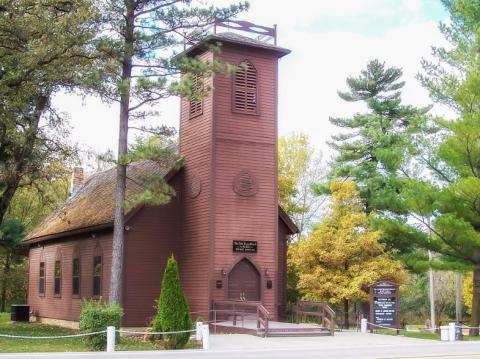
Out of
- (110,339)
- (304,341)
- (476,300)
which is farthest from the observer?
(476,300)

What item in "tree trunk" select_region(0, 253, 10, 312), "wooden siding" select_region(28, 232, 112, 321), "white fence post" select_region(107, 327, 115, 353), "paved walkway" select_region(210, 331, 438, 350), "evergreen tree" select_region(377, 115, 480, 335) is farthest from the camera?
"tree trunk" select_region(0, 253, 10, 312)

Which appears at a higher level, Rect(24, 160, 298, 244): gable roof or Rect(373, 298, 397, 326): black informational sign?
Rect(24, 160, 298, 244): gable roof

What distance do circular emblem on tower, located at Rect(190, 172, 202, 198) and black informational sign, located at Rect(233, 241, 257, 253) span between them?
246 cm

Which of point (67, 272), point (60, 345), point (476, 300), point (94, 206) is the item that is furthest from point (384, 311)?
point (67, 272)

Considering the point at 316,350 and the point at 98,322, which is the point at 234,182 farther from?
the point at 316,350

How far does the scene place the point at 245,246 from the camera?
27.0 metres

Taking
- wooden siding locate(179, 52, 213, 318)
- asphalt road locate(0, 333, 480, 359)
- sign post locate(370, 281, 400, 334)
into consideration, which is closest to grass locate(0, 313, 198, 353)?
asphalt road locate(0, 333, 480, 359)

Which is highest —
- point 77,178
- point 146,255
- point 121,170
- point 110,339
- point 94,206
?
point 77,178

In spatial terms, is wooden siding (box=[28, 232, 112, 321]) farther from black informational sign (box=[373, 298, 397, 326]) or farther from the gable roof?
black informational sign (box=[373, 298, 397, 326])

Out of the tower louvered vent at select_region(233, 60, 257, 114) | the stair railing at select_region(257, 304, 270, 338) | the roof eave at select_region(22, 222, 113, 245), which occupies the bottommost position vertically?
the stair railing at select_region(257, 304, 270, 338)

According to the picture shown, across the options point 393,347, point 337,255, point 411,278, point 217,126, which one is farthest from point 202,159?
point 411,278

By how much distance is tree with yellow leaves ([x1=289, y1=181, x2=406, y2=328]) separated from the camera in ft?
98.4

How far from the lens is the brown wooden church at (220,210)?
26.8 meters

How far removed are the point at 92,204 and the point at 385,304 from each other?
14093mm
